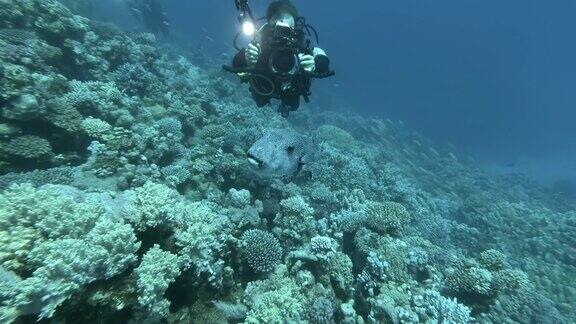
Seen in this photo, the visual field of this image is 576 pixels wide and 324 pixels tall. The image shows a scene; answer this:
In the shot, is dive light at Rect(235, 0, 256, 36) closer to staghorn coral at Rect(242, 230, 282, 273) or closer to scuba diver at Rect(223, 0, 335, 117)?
scuba diver at Rect(223, 0, 335, 117)

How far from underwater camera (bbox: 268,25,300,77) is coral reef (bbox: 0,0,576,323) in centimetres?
205

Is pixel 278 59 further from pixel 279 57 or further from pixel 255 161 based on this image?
pixel 255 161

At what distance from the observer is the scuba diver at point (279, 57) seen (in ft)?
13.2

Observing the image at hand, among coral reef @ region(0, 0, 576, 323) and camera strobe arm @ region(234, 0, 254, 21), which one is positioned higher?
camera strobe arm @ region(234, 0, 254, 21)

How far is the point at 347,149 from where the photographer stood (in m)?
13.3

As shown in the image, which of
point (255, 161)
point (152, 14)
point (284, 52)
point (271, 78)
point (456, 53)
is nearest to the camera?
point (255, 161)

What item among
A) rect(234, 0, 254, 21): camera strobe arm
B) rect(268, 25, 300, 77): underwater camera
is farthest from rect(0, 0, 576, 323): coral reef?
rect(234, 0, 254, 21): camera strobe arm

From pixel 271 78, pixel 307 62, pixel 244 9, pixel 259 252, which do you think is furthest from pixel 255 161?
pixel 244 9

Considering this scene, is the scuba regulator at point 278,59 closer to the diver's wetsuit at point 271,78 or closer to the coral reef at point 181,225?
the diver's wetsuit at point 271,78

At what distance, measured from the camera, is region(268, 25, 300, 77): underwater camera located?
12.9ft

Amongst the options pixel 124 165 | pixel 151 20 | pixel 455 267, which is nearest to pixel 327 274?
pixel 455 267

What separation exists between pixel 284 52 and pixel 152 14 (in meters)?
23.1

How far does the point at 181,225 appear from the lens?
411 cm

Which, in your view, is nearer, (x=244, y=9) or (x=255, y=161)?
(x=255, y=161)
